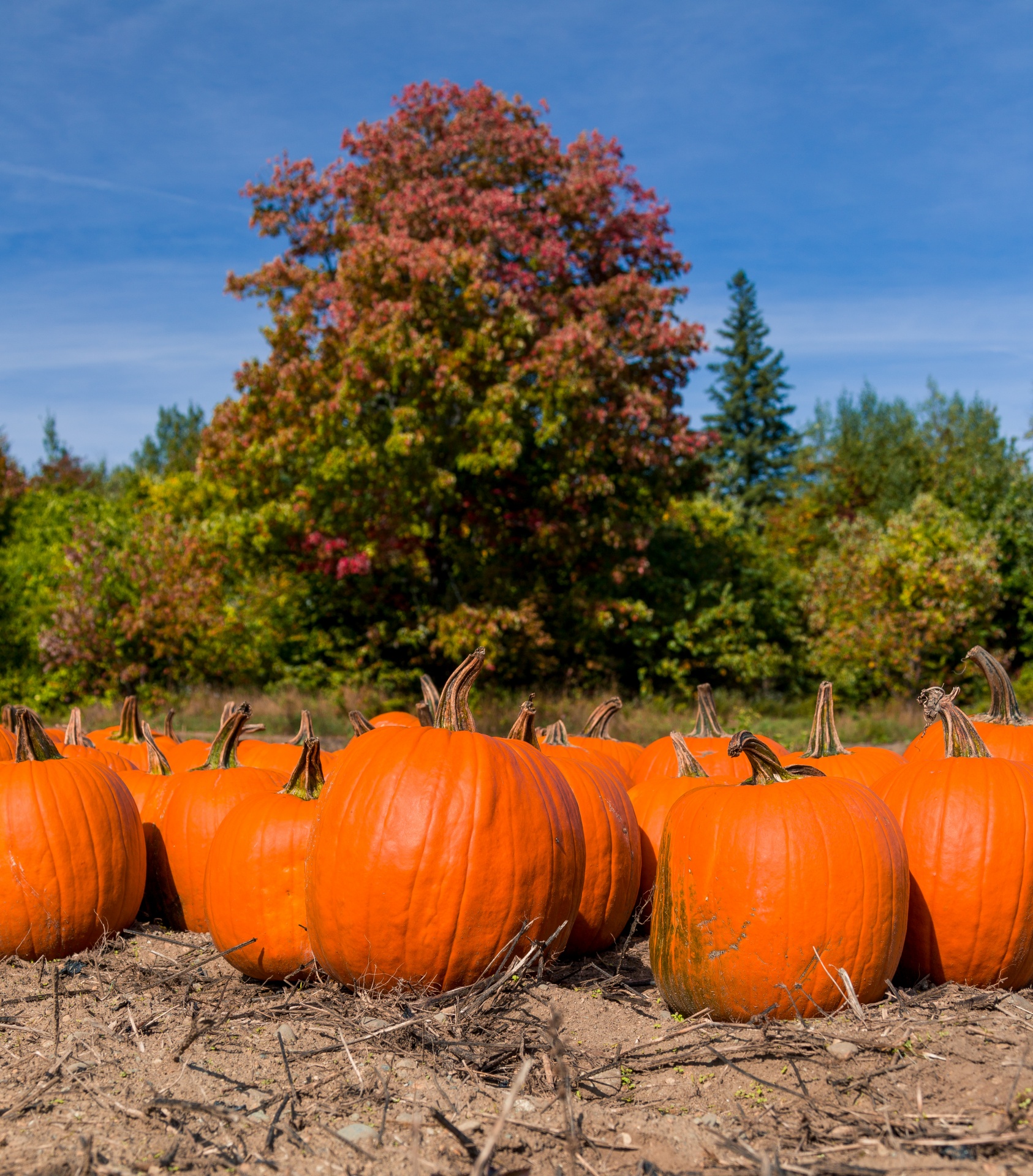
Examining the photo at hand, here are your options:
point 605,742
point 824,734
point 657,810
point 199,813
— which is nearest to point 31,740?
point 199,813

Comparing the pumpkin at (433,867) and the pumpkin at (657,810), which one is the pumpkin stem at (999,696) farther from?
the pumpkin at (433,867)

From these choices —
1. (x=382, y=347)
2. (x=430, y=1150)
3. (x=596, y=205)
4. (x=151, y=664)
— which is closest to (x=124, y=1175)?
(x=430, y=1150)

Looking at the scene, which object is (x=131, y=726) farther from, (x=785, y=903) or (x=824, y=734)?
(x=785, y=903)

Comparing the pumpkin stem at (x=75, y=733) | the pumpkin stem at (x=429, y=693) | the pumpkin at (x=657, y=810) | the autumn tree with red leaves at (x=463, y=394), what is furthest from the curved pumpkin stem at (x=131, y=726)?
the autumn tree with red leaves at (x=463, y=394)

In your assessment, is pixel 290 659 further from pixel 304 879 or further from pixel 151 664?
pixel 304 879

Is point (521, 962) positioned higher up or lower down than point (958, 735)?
lower down

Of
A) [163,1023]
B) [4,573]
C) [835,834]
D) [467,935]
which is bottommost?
[163,1023]

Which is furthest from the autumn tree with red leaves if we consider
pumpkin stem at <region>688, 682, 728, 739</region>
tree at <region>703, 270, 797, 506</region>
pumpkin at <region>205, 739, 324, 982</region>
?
tree at <region>703, 270, 797, 506</region>

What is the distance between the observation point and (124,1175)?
1938 mm

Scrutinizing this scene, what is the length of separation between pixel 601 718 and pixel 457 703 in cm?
169

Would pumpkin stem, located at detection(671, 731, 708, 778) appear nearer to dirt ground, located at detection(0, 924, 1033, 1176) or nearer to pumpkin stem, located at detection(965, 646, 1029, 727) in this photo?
dirt ground, located at detection(0, 924, 1033, 1176)

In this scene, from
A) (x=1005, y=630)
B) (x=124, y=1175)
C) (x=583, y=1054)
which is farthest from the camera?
(x=1005, y=630)

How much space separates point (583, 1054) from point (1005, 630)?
Answer: 16.0m

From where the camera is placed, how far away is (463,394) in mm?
11680
